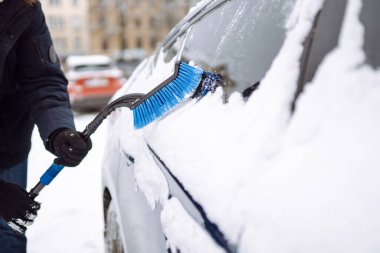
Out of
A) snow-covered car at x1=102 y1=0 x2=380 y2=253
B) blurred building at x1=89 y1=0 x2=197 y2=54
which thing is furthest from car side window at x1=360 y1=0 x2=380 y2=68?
blurred building at x1=89 y1=0 x2=197 y2=54

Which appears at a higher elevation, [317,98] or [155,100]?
[155,100]

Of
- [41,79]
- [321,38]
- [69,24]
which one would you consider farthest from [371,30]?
[69,24]

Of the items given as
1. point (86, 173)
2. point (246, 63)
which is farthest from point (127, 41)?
point (246, 63)

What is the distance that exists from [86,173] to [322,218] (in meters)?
3.71

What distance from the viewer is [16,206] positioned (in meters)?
1.44

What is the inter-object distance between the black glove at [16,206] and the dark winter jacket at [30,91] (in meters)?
0.27

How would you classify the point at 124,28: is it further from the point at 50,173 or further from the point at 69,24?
the point at 50,173

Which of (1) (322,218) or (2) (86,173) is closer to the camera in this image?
(1) (322,218)

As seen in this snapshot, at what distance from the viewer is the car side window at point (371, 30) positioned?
717 mm

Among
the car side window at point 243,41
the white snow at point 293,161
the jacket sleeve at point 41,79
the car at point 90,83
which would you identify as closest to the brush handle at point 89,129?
the jacket sleeve at point 41,79

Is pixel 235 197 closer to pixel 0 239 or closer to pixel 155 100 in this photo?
pixel 155 100

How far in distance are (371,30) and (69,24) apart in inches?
2022

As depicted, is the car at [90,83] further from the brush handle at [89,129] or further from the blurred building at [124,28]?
the blurred building at [124,28]

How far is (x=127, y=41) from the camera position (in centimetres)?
4856
